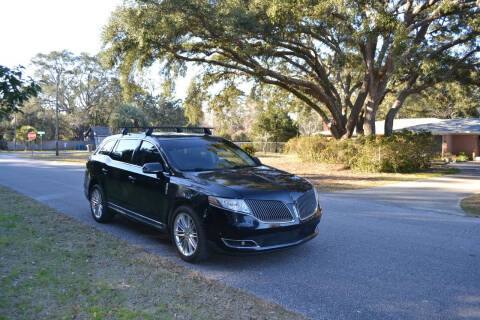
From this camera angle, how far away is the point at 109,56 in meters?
17.1

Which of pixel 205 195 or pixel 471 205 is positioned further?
pixel 471 205

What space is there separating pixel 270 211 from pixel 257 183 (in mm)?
487

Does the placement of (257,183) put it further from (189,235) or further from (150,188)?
(150,188)

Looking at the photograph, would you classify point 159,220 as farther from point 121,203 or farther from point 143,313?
point 143,313

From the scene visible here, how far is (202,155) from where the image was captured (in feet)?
19.6

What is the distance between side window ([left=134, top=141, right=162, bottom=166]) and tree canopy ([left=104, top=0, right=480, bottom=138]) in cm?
1007

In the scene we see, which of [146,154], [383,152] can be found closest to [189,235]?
[146,154]

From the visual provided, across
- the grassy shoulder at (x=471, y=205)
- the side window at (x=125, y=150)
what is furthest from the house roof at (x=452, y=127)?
the side window at (x=125, y=150)

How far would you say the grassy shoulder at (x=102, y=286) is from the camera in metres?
3.52

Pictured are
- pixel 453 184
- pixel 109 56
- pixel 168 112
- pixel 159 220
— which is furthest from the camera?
pixel 168 112

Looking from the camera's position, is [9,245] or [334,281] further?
[9,245]

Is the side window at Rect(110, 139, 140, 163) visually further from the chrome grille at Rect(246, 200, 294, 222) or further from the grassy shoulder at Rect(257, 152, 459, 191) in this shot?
the grassy shoulder at Rect(257, 152, 459, 191)

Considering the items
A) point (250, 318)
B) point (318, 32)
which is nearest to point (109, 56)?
point (318, 32)

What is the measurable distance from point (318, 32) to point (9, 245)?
16261mm
